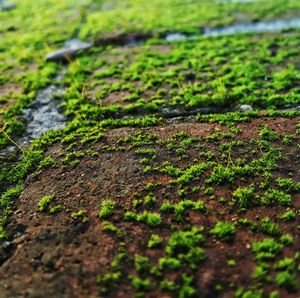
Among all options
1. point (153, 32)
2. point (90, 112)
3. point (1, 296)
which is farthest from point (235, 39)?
point (1, 296)

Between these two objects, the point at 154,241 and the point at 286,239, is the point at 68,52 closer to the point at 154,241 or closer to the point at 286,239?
the point at 154,241

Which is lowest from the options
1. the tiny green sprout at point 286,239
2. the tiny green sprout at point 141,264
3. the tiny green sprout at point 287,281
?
the tiny green sprout at point 287,281

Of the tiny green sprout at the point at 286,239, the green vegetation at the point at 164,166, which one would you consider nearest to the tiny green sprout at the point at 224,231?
the green vegetation at the point at 164,166

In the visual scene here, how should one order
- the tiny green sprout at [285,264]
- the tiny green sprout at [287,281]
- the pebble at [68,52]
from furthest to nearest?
1. the pebble at [68,52]
2. the tiny green sprout at [285,264]
3. the tiny green sprout at [287,281]

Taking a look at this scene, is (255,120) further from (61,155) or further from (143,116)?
(61,155)

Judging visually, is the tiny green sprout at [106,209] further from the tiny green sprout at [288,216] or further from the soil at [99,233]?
the tiny green sprout at [288,216]

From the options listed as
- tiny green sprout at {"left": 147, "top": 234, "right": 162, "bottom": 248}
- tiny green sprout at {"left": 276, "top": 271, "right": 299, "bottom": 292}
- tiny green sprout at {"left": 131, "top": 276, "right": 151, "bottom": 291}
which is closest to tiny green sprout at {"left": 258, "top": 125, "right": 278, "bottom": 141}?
tiny green sprout at {"left": 276, "top": 271, "right": 299, "bottom": 292}
